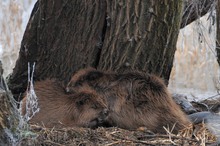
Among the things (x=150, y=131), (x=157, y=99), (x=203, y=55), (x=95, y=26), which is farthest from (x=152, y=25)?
(x=203, y=55)

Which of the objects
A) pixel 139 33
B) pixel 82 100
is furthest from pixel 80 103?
pixel 139 33

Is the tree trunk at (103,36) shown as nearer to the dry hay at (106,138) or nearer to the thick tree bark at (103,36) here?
the thick tree bark at (103,36)

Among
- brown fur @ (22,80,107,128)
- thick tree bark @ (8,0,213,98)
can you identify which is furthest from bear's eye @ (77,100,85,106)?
thick tree bark @ (8,0,213,98)

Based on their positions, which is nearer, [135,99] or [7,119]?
[7,119]

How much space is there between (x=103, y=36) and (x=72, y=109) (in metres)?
0.94

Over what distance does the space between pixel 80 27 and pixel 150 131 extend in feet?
3.96

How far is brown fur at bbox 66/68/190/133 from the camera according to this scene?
12.0 ft

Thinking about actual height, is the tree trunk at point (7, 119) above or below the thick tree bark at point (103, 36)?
below

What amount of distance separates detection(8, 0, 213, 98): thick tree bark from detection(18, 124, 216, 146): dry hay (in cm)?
92

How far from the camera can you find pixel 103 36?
4465 millimetres

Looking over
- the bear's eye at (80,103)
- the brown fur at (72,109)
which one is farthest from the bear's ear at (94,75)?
the bear's eye at (80,103)

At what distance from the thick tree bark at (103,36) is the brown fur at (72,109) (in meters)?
0.66

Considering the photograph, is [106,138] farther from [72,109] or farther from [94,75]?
[94,75]

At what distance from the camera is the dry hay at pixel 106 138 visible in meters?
3.27
